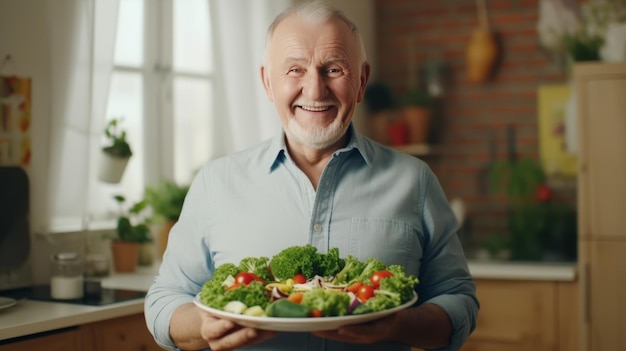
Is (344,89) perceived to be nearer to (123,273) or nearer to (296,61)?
(296,61)

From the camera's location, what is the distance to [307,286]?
1.51 m

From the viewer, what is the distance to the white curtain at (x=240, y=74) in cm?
370

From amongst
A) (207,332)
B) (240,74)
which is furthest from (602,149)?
(207,332)

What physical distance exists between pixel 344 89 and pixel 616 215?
2.33 metres

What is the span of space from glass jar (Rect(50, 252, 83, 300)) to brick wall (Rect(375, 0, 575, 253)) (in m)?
2.47

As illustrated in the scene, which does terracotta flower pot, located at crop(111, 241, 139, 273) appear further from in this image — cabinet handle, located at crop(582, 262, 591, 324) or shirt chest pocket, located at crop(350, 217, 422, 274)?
cabinet handle, located at crop(582, 262, 591, 324)

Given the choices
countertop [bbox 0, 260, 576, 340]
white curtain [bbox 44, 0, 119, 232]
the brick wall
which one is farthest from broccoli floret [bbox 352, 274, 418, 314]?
the brick wall

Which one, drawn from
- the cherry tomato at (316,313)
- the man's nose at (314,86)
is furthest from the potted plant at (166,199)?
the cherry tomato at (316,313)

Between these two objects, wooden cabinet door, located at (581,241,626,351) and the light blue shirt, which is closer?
the light blue shirt

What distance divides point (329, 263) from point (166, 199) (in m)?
1.82

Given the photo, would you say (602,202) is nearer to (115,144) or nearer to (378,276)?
(115,144)

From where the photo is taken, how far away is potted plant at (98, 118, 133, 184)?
305 cm

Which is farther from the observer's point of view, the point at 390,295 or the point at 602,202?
the point at 602,202

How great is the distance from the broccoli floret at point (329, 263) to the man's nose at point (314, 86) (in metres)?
0.34
